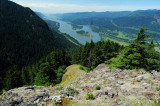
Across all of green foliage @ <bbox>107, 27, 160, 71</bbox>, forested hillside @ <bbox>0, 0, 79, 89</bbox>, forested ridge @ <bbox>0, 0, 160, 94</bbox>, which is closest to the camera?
green foliage @ <bbox>107, 27, 160, 71</bbox>

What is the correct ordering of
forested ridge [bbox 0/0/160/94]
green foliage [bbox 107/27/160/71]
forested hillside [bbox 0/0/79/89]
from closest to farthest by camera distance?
green foliage [bbox 107/27/160/71] < forested ridge [bbox 0/0/160/94] < forested hillside [bbox 0/0/79/89]

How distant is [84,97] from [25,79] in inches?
2035

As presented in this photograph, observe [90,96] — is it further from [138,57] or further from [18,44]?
[18,44]

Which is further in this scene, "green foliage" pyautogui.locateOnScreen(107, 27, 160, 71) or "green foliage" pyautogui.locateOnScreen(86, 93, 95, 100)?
"green foliage" pyautogui.locateOnScreen(107, 27, 160, 71)

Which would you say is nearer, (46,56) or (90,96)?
(90,96)

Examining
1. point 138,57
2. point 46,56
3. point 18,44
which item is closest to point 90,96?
point 138,57

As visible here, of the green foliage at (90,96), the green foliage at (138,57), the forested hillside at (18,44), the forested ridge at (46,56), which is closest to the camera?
the green foliage at (90,96)

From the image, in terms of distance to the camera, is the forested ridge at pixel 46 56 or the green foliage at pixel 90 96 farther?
the forested ridge at pixel 46 56

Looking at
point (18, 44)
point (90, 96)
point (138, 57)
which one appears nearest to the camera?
point (90, 96)

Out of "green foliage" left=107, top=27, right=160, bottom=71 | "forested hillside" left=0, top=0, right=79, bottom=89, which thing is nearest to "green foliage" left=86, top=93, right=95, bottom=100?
"green foliage" left=107, top=27, right=160, bottom=71

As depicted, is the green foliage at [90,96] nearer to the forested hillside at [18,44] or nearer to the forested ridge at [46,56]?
the forested ridge at [46,56]

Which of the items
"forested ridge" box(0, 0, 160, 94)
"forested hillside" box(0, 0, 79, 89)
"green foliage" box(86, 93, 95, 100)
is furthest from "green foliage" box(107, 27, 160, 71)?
"forested hillside" box(0, 0, 79, 89)

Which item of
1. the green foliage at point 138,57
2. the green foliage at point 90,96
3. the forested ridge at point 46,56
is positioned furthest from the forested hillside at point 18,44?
the green foliage at point 90,96

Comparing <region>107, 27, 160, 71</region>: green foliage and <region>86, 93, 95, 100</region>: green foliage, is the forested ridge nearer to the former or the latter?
<region>107, 27, 160, 71</region>: green foliage
